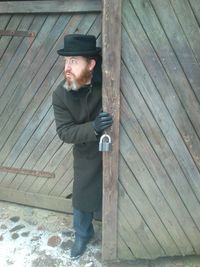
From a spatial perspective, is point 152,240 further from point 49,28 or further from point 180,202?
point 49,28

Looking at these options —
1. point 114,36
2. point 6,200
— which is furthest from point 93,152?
point 6,200

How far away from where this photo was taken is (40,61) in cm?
361

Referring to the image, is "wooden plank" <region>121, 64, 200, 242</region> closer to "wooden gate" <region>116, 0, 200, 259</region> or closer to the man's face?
"wooden gate" <region>116, 0, 200, 259</region>

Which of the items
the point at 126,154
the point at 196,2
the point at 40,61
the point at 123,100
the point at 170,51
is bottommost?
the point at 126,154

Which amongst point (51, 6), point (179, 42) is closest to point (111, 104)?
point (179, 42)

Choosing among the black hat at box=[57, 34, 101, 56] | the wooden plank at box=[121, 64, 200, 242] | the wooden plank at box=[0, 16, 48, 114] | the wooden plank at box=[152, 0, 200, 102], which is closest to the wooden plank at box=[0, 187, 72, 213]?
the wooden plank at box=[0, 16, 48, 114]

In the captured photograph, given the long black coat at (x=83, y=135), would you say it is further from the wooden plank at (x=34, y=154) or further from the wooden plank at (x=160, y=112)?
the wooden plank at (x=34, y=154)

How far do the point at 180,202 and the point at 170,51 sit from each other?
3.84 feet

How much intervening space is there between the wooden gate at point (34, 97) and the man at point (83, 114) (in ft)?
2.05

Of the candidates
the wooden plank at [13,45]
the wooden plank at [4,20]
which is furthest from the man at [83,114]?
the wooden plank at [4,20]

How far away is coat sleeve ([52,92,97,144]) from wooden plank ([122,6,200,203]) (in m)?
0.47

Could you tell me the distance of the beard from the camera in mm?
2826

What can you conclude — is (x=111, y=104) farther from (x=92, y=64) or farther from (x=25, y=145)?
(x=25, y=145)

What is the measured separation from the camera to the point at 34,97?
3754 mm
